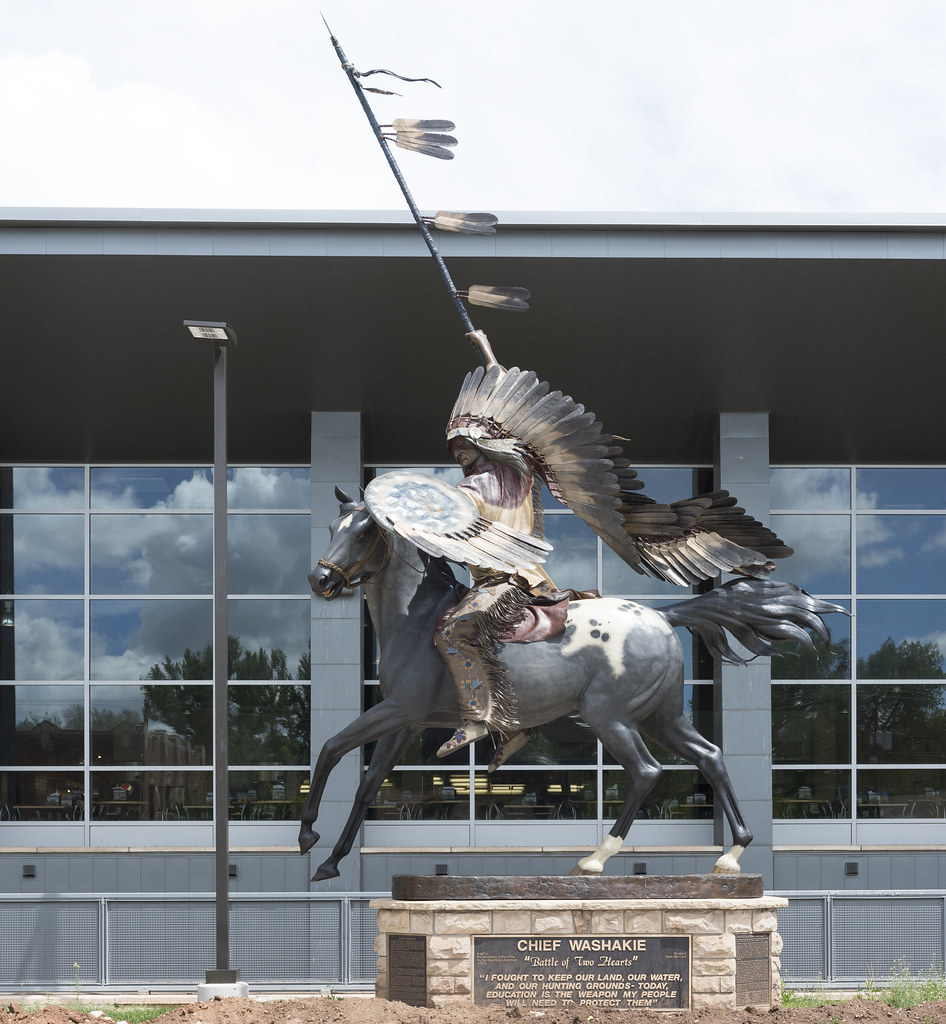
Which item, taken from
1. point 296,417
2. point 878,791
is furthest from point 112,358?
point 878,791

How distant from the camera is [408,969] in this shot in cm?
862

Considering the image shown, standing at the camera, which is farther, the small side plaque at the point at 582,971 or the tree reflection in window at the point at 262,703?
the tree reflection in window at the point at 262,703

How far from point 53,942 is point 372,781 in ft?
19.6

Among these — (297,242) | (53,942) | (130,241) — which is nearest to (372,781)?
(53,942)

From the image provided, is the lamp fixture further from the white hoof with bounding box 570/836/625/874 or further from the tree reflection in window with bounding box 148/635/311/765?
the tree reflection in window with bounding box 148/635/311/765

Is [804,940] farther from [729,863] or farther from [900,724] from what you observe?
[900,724]

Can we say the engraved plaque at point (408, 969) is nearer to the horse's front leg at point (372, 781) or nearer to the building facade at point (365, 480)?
the horse's front leg at point (372, 781)

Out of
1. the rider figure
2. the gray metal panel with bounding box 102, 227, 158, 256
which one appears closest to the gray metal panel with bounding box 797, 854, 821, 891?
the rider figure

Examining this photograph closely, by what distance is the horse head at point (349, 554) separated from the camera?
28.9 ft

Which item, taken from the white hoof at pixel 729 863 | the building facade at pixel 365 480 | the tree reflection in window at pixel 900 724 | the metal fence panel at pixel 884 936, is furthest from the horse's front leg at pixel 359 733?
the tree reflection in window at pixel 900 724

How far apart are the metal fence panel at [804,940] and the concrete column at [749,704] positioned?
4.74 meters

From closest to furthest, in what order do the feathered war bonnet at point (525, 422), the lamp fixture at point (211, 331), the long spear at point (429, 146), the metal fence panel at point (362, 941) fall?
the feathered war bonnet at point (525, 422), the long spear at point (429, 146), the lamp fixture at point (211, 331), the metal fence panel at point (362, 941)

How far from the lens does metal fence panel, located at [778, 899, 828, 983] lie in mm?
12375

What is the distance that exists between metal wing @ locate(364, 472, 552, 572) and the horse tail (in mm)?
1458
